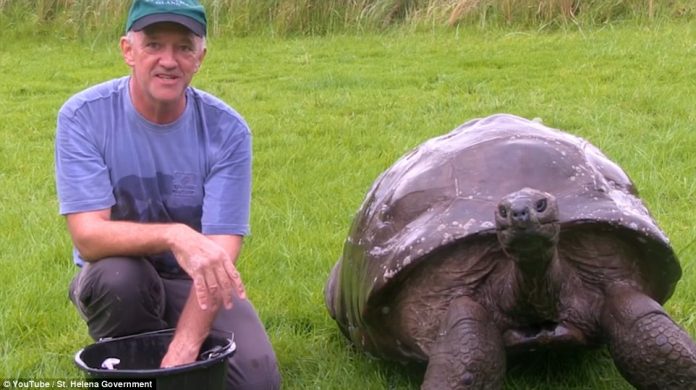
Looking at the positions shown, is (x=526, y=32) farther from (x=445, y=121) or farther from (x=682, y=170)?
(x=682, y=170)

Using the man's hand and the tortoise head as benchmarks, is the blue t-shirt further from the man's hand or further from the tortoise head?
the tortoise head

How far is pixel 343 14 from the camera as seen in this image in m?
11.1

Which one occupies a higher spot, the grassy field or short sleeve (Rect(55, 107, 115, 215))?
short sleeve (Rect(55, 107, 115, 215))

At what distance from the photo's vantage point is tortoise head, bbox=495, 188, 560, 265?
7.48 feet

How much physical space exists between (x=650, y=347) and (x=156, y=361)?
4.25ft

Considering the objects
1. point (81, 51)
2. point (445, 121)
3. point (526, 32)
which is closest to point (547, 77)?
point (445, 121)

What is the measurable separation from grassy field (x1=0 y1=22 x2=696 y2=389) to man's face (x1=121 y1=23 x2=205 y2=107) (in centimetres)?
92

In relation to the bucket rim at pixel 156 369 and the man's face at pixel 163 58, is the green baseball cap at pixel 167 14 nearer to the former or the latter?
the man's face at pixel 163 58

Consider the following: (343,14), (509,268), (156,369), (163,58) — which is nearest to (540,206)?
(509,268)

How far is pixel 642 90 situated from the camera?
7.01m

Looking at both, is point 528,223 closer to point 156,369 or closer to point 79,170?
point 156,369

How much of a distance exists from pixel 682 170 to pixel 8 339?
3.31 metres

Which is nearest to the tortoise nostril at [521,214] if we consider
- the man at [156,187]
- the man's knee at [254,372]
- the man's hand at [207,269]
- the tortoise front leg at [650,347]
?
the tortoise front leg at [650,347]

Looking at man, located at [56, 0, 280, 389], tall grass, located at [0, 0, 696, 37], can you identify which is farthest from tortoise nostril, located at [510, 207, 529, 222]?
tall grass, located at [0, 0, 696, 37]
